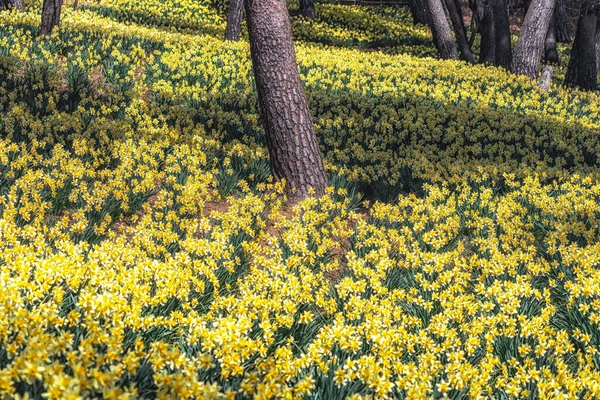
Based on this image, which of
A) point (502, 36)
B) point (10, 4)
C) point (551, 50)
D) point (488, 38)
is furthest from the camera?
point (551, 50)

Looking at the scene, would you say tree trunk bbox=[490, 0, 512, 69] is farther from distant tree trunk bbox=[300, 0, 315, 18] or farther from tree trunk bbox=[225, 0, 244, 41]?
distant tree trunk bbox=[300, 0, 315, 18]

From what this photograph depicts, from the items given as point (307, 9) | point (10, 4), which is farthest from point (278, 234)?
point (307, 9)

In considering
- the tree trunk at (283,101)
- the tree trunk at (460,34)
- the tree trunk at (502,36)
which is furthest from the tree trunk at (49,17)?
the tree trunk at (502,36)

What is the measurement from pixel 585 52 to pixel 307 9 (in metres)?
11.4

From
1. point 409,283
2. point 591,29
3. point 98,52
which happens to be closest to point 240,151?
point 409,283

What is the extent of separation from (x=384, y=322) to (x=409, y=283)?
39.6 inches

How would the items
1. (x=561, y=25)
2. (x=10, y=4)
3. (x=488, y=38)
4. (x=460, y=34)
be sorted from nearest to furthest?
(x=10, y=4) → (x=488, y=38) → (x=460, y=34) → (x=561, y=25)

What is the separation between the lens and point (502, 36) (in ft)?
47.5

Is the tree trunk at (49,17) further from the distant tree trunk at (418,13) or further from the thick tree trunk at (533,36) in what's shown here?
the distant tree trunk at (418,13)

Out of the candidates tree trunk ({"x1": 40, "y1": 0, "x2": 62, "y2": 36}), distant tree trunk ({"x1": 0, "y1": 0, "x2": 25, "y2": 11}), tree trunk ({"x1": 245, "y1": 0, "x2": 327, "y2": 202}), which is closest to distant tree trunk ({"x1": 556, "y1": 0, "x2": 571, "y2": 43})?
distant tree trunk ({"x1": 0, "y1": 0, "x2": 25, "y2": 11})

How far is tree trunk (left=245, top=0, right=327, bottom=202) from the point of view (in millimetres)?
5926

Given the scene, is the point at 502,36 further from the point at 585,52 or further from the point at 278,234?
the point at 278,234

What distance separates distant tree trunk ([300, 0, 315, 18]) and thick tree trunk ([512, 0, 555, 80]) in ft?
34.2

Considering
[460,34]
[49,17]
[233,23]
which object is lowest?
[49,17]
